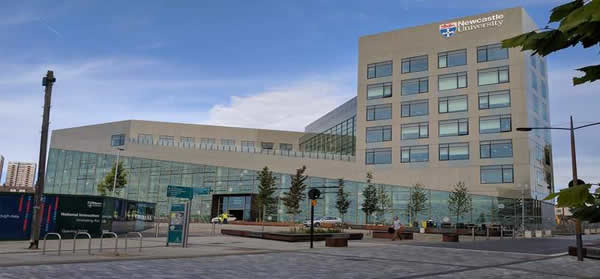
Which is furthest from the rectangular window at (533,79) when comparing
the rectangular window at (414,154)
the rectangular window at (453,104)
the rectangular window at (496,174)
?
the rectangular window at (414,154)

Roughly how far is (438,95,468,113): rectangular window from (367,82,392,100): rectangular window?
7.40 metres

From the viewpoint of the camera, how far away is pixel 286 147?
339 feet

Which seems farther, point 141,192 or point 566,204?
point 141,192

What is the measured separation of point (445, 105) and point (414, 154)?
7649 mm

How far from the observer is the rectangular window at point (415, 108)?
68.4 meters

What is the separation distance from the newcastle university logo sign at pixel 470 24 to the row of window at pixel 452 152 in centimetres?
1508

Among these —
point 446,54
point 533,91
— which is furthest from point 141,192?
point 533,91

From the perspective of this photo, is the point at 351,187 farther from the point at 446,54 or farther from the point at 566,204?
the point at 566,204

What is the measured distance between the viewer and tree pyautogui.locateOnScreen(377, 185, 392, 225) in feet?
207

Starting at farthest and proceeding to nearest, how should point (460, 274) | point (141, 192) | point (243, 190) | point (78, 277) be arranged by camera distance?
1. point (141, 192)
2. point (243, 190)
3. point (460, 274)
4. point (78, 277)

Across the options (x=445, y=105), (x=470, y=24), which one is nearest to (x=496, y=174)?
(x=445, y=105)

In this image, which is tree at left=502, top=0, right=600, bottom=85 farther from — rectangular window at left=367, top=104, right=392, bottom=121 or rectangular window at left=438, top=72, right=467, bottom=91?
rectangular window at left=367, top=104, right=392, bottom=121

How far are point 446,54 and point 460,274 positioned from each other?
57.6 metres

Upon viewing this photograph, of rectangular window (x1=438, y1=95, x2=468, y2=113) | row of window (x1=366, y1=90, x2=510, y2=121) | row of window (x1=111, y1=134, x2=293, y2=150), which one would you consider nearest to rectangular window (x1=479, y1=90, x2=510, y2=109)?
row of window (x1=366, y1=90, x2=510, y2=121)
